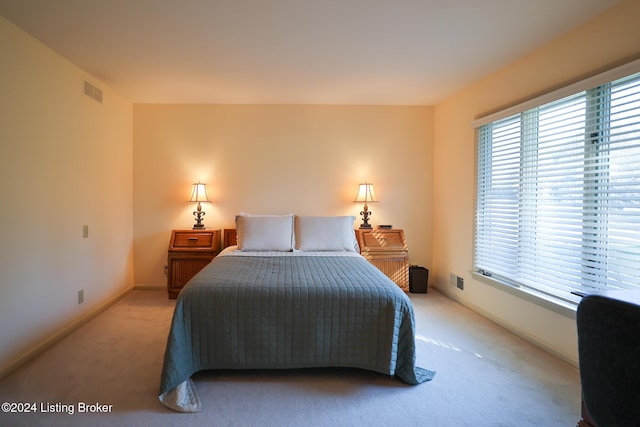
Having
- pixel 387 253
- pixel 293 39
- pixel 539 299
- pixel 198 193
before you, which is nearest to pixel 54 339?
pixel 198 193

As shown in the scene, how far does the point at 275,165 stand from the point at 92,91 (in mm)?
2033

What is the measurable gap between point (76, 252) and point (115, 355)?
1.11 meters

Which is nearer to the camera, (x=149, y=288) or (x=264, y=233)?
(x=264, y=233)

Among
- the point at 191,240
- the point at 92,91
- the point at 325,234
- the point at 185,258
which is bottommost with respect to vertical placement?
the point at 185,258

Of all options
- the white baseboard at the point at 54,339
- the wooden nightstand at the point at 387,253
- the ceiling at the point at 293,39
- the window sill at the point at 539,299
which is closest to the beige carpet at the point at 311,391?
the white baseboard at the point at 54,339

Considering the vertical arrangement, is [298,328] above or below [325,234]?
below

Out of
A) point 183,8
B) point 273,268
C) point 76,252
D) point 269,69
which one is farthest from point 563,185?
point 76,252

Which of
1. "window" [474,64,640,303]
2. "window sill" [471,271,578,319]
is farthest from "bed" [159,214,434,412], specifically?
"window sill" [471,271,578,319]

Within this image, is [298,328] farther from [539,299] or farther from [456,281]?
[456,281]

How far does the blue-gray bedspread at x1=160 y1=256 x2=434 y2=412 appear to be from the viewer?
6.10 ft

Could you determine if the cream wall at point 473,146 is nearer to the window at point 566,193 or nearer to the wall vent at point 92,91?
the window at point 566,193

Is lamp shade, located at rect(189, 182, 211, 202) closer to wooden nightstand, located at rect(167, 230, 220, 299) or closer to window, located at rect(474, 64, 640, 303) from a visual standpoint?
wooden nightstand, located at rect(167, 230, 220, 299)

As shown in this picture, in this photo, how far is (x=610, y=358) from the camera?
0.51m

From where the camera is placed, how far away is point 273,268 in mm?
2426
